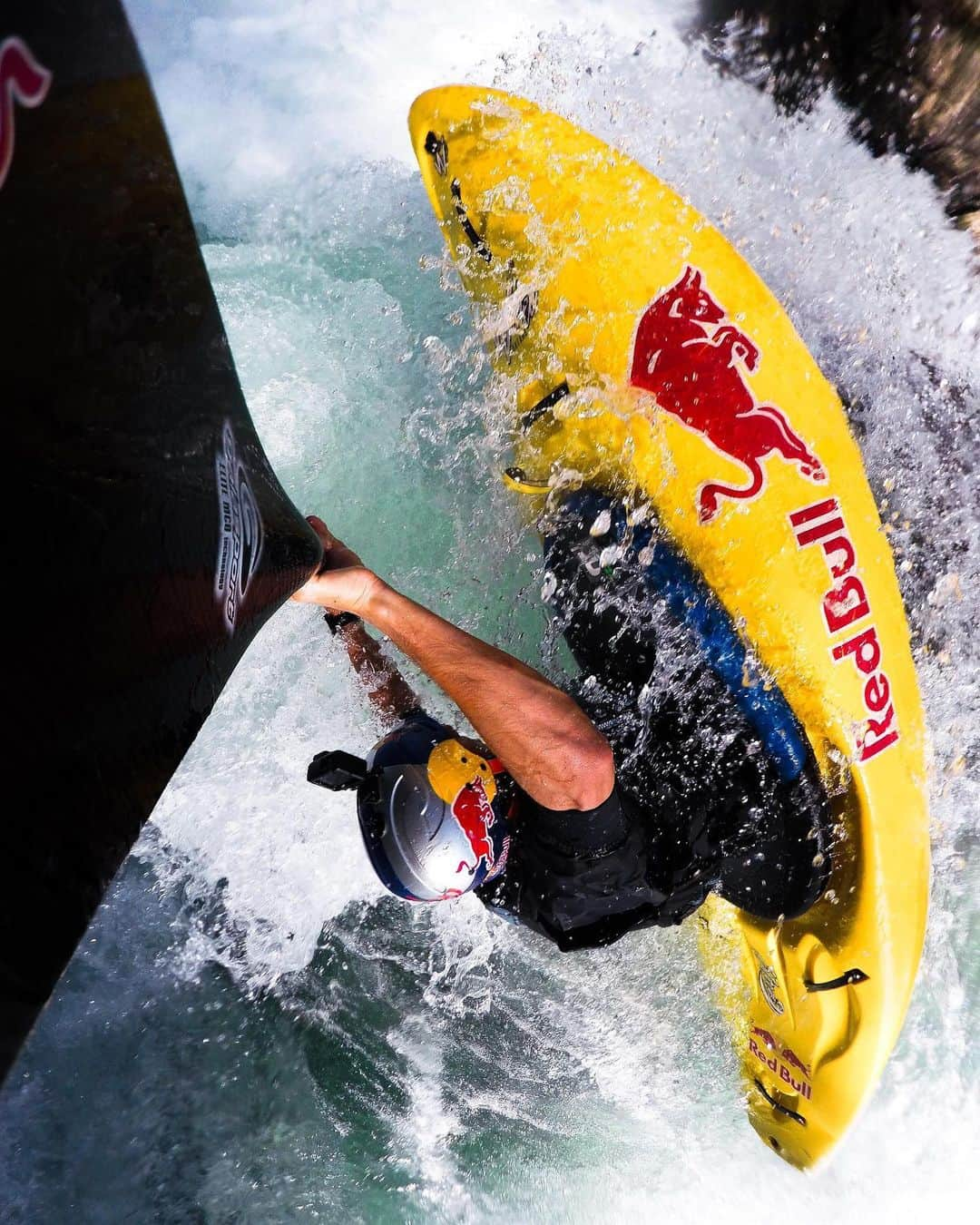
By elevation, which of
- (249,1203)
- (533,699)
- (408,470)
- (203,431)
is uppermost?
(203,431)

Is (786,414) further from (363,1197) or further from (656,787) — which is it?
(363,1197)

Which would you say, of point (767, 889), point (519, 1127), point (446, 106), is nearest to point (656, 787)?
point (767, 889)

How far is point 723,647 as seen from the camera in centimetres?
171

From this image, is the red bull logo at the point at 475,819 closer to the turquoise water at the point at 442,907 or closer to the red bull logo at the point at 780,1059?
the turquoise water at the point at 442,907

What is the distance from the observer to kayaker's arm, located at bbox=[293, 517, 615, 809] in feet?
4.44

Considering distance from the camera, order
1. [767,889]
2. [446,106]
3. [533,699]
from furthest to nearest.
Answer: [446,106]
[767,889]
[533,699]

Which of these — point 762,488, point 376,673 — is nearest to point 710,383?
point 762,488

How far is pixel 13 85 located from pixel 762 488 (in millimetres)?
1466

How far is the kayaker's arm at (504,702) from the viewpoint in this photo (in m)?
1.35

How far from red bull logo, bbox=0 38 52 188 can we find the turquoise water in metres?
1.58

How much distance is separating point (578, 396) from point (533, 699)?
82cm

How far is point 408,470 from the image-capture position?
8.17 feet

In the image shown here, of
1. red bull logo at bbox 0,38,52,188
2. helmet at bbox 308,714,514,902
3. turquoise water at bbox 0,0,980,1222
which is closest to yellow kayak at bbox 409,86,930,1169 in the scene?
turquoise water at bbox 0,0,980,1222

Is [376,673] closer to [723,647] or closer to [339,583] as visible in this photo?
[339,583]
